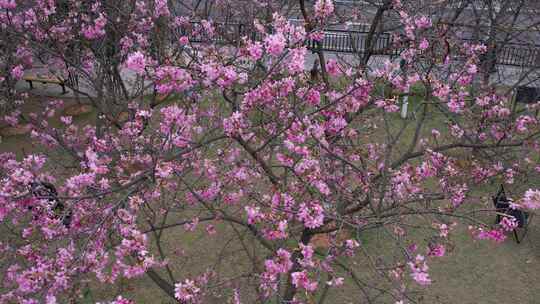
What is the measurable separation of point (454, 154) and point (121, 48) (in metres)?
7.05

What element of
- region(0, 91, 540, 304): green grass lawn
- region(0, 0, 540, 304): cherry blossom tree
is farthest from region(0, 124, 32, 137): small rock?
region(0, 91, 540, 304): green grass lawn

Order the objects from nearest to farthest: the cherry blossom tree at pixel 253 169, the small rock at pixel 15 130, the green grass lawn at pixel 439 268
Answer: the cherry blossom tree at pixel 253 169 → the green grass lawn at pixel 439 268 → the small rock at pixel 15 130

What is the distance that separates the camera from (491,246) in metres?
7.68

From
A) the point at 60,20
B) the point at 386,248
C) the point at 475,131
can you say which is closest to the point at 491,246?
the point at 386,248

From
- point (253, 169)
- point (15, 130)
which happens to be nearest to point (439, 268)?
point (253, 169)

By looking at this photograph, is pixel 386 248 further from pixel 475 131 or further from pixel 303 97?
pixel 303 97

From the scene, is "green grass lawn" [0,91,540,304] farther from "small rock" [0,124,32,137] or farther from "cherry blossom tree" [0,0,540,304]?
"small rock" [0,124,32,137]

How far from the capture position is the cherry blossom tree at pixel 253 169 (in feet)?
13.2

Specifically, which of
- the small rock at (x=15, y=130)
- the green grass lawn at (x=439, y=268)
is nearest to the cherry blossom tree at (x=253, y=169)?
the green grass lawn at (x=439, y=268)

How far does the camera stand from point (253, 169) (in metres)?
5.75

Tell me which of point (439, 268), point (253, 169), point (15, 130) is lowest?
point (439, 268)

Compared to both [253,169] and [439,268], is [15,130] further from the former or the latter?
[439,268]

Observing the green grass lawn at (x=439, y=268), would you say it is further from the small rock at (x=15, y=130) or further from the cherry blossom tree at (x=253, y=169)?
the small rock at (x=15, y=130)

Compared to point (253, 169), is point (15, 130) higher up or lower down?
lower down
